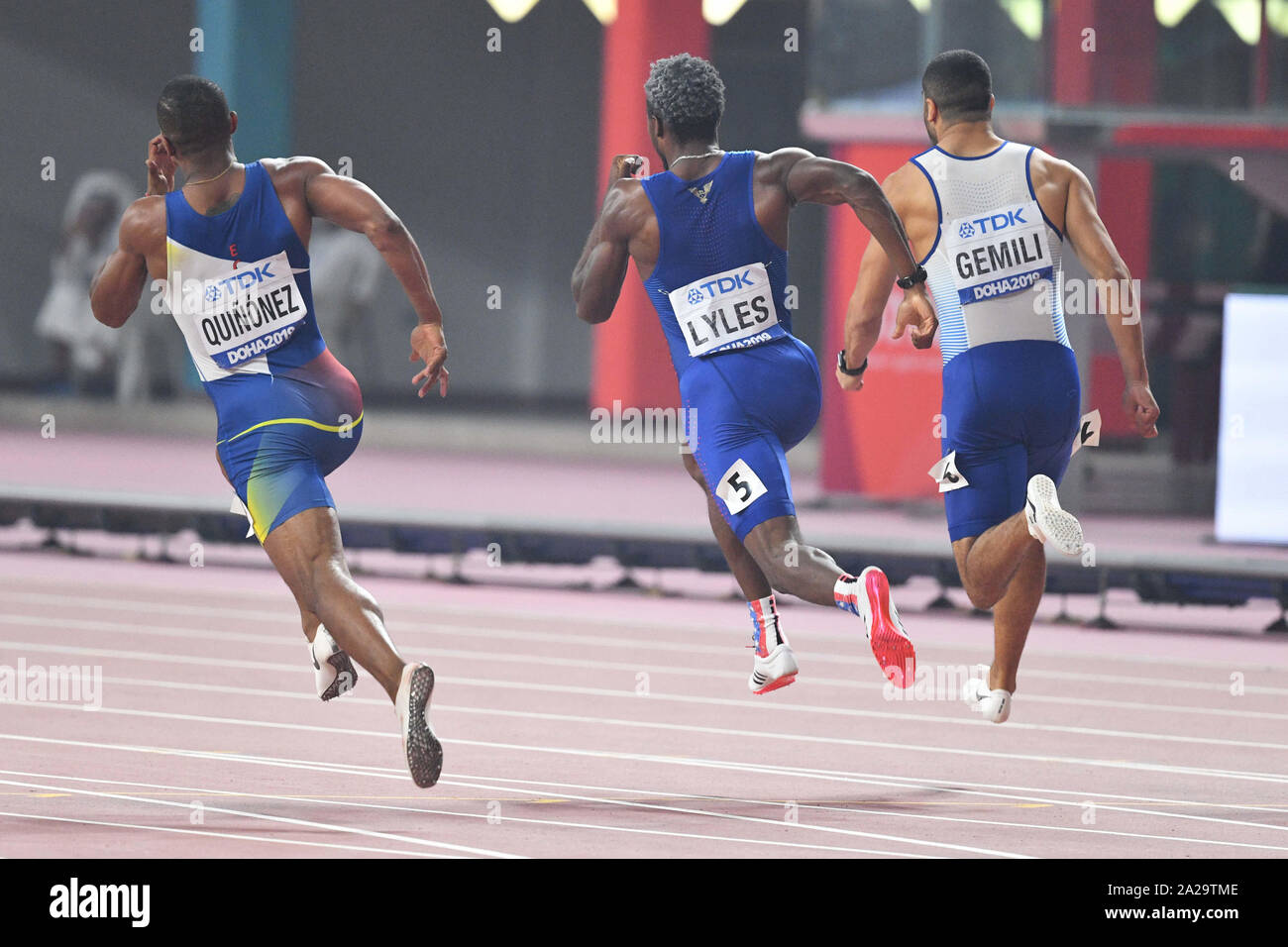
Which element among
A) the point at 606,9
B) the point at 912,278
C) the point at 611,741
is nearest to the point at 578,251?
the point at 606,9

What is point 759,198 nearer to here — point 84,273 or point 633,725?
point 633,725

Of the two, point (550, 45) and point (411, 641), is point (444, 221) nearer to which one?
point (550, 45)

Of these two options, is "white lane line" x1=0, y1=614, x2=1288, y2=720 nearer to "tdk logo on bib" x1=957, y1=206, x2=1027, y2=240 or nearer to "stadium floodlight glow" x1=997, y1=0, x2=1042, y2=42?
"tdk logo on bib" x1=957, y1=206, x2=1027, y2=240

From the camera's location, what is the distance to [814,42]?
1786 cm

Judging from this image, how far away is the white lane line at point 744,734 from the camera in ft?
28.3

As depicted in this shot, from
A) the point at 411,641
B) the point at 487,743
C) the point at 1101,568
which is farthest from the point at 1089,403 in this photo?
the point at 487,743

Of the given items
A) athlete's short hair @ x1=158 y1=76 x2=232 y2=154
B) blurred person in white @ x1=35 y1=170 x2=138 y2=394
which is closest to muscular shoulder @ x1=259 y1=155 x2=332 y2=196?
athlete's short hair @ x1=158 y1=76 x2=232 y2=154

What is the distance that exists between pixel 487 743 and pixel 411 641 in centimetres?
309

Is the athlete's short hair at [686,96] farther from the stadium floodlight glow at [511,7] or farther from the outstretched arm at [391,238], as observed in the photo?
the stadium floodlight glow at [511,7]

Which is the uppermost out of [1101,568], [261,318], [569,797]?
[261,318]

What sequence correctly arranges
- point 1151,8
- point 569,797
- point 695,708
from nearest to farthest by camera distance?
1. point 569,797
2. point 695,708
3. point 1151,8

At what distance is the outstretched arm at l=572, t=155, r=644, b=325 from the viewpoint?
23.9ft

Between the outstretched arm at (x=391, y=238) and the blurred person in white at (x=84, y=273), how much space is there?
62.9 feet

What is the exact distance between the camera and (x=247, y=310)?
7.07 metres
